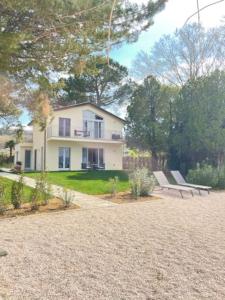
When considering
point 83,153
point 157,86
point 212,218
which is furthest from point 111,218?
point 83,153

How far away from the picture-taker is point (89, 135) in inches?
1122

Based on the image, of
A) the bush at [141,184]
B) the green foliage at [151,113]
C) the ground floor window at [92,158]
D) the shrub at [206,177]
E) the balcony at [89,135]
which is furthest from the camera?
the ground floor window at [92,158]

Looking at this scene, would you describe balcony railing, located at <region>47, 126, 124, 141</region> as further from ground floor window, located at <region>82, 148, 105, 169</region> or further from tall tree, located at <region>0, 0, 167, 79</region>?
tall tree, located at <region>0, 0, 167, 79</region>

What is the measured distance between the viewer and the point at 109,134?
29.5 meters

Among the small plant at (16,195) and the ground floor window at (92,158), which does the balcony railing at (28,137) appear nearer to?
the ground floor window at (92,158)

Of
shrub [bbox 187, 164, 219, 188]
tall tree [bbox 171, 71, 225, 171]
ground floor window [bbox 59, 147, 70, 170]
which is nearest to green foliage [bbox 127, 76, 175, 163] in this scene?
tall tree [bbox 171, 71, 225, 171]

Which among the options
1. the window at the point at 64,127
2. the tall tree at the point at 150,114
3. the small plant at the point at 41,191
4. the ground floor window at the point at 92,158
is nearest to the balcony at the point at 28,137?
the window at the point at 64,127

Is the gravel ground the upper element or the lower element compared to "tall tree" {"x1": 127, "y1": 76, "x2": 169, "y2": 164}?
lower

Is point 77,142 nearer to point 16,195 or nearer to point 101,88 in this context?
point 101,88

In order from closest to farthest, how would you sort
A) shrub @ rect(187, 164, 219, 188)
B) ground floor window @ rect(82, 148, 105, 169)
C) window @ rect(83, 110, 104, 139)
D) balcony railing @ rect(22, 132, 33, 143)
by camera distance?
shrub @ rect(187, 164, 219, 188) → window @ rect(83, 110, 104, 139) → ground floor window @ rect(82, 148, 105, 169) → balcony railing @ rect(22, 132, 33, 143)

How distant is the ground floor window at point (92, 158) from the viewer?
28.7 m

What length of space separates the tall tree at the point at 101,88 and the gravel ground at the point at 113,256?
26090 millimetres

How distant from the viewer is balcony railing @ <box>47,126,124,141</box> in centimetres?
2659

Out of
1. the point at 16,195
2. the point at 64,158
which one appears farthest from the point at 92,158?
the point at 16,195
